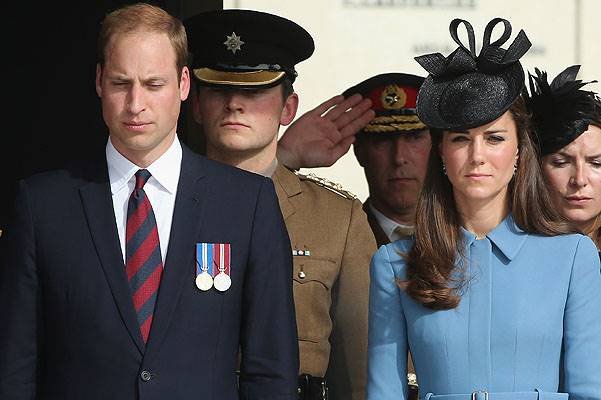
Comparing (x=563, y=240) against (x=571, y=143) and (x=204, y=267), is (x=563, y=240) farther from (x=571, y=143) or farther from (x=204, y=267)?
(x=204, y=267)

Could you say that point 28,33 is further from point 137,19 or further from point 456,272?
point 456,272

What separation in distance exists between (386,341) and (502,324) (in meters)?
0.28

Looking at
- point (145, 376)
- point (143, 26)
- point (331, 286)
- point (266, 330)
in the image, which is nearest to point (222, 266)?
point (266, 330)

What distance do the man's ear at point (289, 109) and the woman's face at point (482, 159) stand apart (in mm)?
878

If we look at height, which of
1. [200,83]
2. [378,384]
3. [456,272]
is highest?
[200,83]

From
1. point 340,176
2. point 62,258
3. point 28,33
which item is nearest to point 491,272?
point 62,258

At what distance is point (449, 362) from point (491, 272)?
237 mm

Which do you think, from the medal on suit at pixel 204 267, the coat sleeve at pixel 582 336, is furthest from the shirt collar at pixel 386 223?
the medal on suit at pixel 204 267

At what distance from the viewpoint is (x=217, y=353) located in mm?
3770

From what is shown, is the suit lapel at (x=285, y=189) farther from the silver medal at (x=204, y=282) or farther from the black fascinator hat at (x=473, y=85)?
the silver medal at (x=204, y=282)

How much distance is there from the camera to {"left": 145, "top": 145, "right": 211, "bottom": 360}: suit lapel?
373cm

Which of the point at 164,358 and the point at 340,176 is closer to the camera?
the point at 164,358

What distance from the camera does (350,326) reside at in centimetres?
465

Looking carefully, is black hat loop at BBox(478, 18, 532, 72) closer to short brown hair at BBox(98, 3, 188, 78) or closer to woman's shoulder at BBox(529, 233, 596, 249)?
woman's shoulder at BBox(529, 233, 596, 249)
